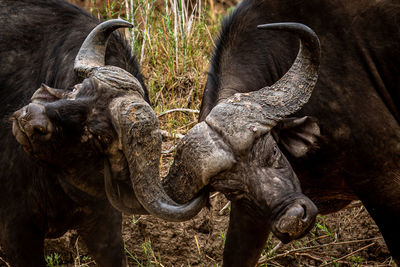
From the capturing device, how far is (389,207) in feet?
12.1

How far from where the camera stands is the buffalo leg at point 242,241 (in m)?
4.18

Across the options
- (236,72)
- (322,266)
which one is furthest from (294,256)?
(236,72)

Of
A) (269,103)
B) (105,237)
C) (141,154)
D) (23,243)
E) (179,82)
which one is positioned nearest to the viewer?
(141,154)

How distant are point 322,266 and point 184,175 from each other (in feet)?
7.15

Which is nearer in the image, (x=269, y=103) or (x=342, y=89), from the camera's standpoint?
(x=269, y=103)

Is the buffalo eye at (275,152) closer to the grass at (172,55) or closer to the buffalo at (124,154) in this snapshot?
the buffalo at (124,154)

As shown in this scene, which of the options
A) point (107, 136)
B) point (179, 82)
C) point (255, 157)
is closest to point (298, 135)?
point (255, 157)

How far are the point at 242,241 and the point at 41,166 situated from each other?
1459mm

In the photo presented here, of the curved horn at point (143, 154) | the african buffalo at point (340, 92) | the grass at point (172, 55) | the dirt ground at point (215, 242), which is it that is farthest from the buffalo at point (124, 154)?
the grass at point (172, 55)

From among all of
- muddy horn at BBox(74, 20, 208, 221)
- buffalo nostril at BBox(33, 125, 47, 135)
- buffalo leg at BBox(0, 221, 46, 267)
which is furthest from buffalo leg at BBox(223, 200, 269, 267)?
buffalo nostril at BBox(33, 125, 47, 135)

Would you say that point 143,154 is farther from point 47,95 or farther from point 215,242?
point 215,242

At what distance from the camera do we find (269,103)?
339 centimetres

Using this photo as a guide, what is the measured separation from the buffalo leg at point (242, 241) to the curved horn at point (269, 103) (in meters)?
1.00

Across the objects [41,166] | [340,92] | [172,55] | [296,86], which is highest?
[296,86]
